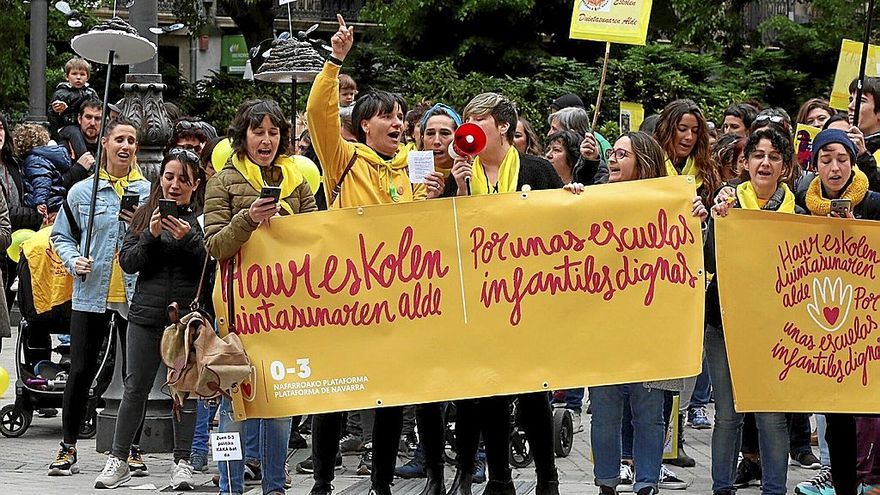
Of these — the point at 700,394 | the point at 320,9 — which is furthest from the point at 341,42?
the point at 320,9

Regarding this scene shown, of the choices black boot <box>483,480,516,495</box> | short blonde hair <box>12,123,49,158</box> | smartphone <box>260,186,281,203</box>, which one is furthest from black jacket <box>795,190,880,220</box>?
short blonde hair <box>12,123,49,158</box>

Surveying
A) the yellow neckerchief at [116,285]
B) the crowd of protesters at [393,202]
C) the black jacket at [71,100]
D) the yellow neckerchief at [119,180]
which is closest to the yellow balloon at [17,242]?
the black jacket at [71,100]

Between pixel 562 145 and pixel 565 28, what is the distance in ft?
59.5

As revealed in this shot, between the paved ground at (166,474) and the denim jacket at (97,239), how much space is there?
1011 mm

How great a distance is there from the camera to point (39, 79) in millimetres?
19812

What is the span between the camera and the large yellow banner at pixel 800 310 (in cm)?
733

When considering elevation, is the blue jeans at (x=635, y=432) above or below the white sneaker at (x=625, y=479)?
above

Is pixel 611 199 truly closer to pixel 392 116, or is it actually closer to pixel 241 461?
pixel 392 116

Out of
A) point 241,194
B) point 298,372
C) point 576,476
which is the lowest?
point 576,476

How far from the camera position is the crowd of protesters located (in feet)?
24.4

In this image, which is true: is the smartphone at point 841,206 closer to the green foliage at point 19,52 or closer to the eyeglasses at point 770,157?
the eyeglasses at point 770,157

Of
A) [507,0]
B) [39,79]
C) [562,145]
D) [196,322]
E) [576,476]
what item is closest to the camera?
[196,322]

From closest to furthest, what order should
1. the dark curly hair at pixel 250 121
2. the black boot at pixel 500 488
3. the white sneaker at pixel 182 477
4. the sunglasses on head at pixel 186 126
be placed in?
the black boot at pixel 500 488 → the dark curly hair at pixel 250 121 → the white sneaker at pixel 182 477 → the sunglasses on head at pixel 186 126

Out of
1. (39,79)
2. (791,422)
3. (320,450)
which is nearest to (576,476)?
(791,422)
